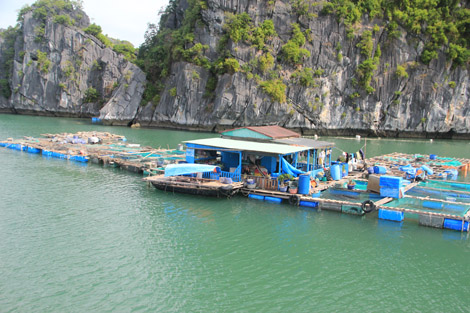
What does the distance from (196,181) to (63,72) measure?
76186mm

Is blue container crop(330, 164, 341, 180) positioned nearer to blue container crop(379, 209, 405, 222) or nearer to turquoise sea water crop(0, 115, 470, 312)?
turquoise sea water crop(0, 115, 470, 312)

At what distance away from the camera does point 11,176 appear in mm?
26953

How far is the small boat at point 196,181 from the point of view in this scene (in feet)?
71.2

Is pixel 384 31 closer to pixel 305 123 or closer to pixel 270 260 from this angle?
pixel 305 123

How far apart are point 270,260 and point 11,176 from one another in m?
21.2

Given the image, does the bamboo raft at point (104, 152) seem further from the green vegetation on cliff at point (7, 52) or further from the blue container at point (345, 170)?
the green vegetation on cliff at point (7, 52)

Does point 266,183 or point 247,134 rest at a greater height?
point 247,134

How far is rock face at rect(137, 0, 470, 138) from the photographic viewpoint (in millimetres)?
62625

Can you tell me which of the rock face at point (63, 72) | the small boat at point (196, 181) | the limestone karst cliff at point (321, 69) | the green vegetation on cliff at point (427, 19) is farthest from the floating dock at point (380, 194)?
the rock face at point (63, 72)

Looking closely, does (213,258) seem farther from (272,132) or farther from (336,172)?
(272,132)

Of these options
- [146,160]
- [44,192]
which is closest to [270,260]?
[44,192]

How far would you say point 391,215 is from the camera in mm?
18797

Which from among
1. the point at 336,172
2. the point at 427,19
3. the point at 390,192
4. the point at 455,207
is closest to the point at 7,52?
the point at 427,19

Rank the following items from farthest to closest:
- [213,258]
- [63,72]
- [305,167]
A: [63,72], [305,167], [213,258]
